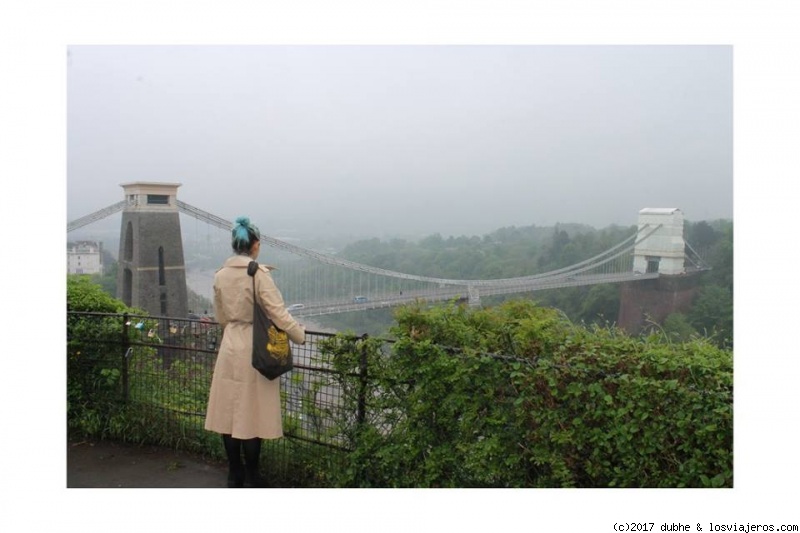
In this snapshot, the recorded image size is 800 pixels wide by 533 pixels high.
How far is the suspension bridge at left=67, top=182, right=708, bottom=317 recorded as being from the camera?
15445 mm

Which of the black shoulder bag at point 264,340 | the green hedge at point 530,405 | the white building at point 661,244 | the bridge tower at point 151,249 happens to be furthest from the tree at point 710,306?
the bridge tower at point 151,249

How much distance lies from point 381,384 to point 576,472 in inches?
34.7

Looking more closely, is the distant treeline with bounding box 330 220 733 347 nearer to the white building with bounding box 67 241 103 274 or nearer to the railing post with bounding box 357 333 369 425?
the white building with bounding box 67 241 103 274

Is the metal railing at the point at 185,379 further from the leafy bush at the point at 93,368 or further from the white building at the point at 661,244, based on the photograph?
the white building at the point at 661,244

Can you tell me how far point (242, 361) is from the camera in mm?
2699

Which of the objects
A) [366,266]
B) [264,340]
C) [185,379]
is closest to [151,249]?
[366,266]

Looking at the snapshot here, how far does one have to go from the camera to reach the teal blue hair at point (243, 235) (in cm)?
266

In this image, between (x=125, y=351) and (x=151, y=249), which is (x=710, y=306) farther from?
(x=151, y=249)

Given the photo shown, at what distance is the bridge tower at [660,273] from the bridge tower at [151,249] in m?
12.0

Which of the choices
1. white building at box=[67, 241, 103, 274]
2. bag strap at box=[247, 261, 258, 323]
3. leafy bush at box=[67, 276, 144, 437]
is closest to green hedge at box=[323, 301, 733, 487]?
bag strap at box=[247, 261, 258, 323]

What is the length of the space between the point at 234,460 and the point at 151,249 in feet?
52.5

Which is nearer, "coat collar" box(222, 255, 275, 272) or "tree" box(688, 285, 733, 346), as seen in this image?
"coat collar" box(222, 255, 275, 272)

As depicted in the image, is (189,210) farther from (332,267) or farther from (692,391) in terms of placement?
(692,391)

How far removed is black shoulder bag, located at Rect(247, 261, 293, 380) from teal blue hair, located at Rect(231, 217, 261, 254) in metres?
0.09
